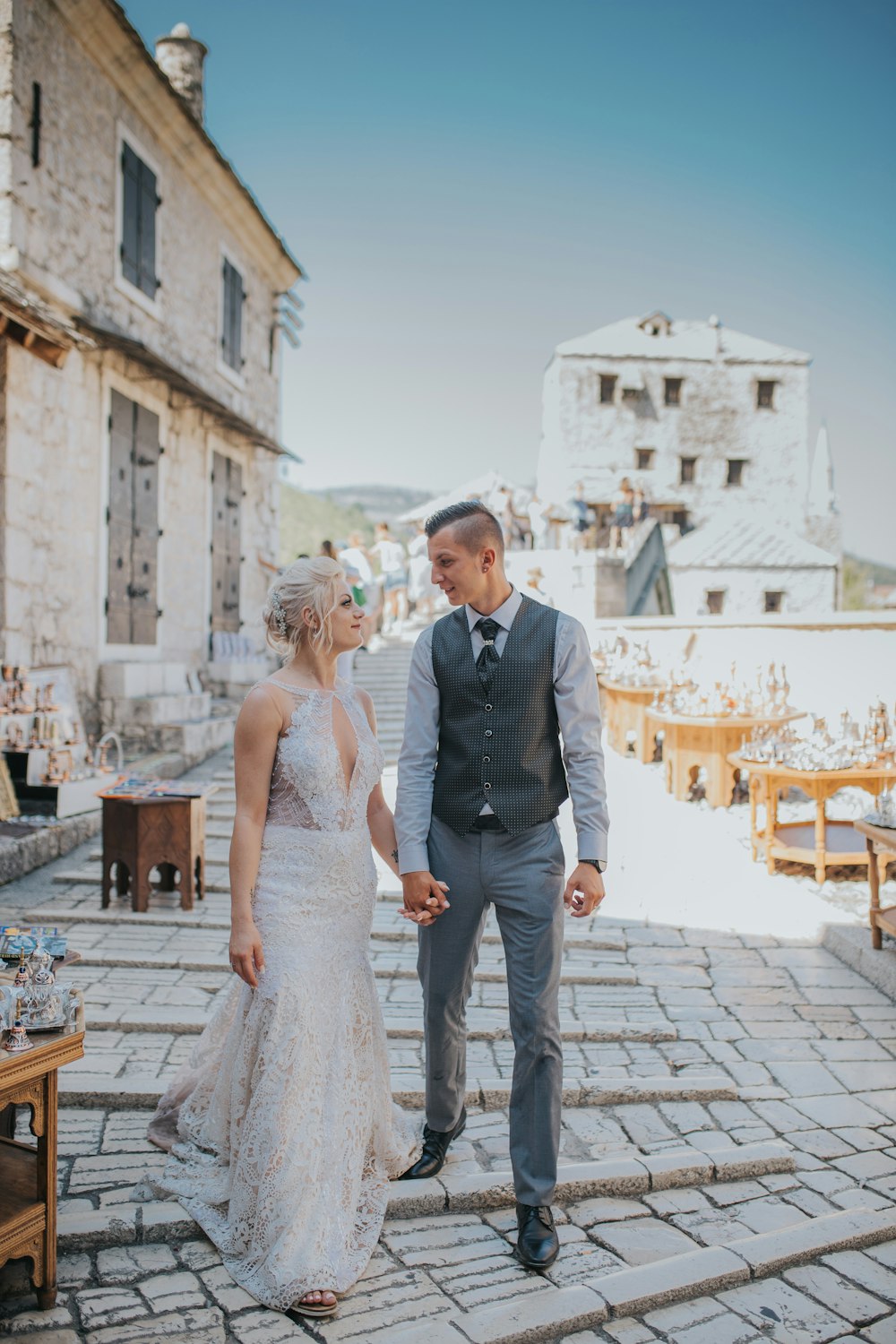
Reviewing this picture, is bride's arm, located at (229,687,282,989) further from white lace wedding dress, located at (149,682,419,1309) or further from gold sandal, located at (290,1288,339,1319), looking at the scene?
gold sandal, located at (290,1288,339,1319)

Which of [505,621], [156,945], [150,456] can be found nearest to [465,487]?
[150,456]

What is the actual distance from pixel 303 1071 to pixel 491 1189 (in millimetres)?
803

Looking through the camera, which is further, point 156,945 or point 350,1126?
point 156,945

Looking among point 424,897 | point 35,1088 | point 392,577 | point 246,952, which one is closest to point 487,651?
point 424,897

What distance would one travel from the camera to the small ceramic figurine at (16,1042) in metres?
2.36

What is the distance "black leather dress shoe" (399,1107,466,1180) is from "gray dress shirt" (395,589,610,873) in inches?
37.7

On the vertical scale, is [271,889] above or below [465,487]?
below

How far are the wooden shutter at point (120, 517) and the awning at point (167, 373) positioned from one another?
0.50 meters

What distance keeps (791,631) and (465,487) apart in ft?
44.7

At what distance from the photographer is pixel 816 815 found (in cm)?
648

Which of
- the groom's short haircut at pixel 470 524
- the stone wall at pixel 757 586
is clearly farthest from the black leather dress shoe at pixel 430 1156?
the stone wall at pixel 757 586

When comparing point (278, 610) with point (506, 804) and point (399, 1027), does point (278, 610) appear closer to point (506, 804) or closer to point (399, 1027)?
point (506, 804)

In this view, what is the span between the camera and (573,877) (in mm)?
2691

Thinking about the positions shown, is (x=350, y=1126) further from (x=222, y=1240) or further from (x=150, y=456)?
(x=150, y=456)
